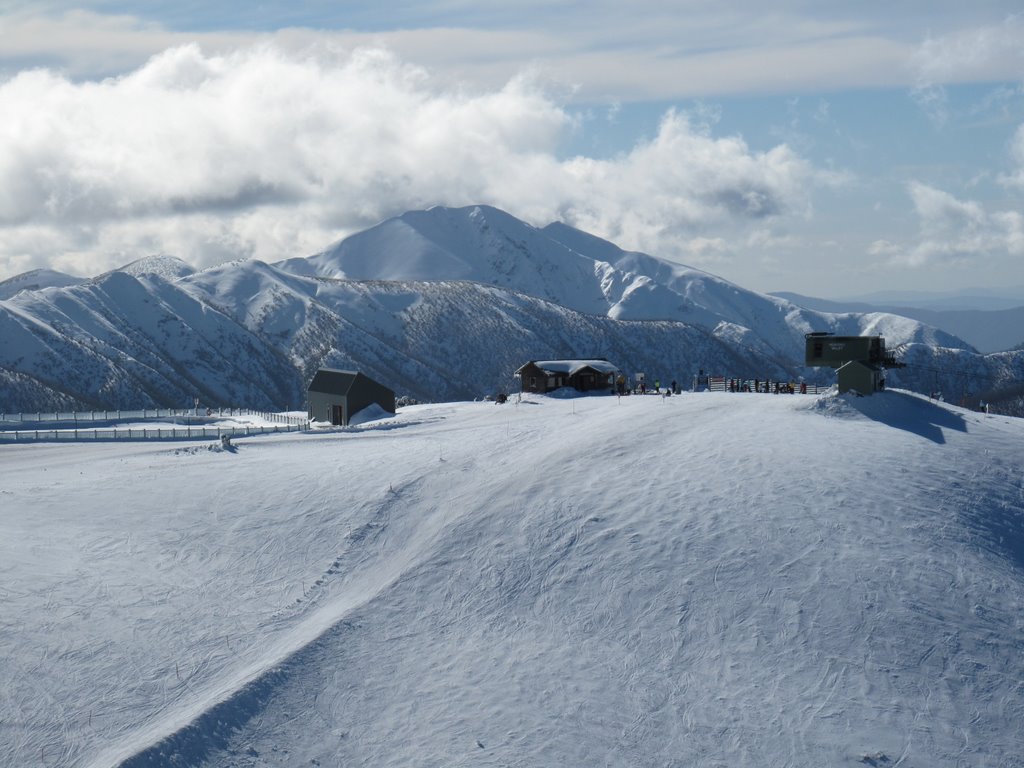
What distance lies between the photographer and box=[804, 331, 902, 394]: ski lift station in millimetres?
48281

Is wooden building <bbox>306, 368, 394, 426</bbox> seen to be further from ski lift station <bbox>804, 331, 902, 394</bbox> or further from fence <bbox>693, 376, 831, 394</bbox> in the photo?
ski lift station <bbox>804, 331, 902, 394</bbox>

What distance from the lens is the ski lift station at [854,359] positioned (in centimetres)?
4828

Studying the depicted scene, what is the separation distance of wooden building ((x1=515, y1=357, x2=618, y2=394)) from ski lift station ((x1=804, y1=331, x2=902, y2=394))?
28.1 meters

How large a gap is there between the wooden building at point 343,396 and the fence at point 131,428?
2032mm

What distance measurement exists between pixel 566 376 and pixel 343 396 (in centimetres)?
1918

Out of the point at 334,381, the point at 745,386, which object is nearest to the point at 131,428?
the point at 334,381

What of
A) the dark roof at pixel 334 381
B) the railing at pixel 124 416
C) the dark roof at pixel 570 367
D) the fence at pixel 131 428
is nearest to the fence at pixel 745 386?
the dark roof at pixel 570 367

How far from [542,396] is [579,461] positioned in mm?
34186

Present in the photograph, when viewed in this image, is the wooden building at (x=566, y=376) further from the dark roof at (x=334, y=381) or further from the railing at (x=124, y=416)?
the railing at (x=124, y=416)

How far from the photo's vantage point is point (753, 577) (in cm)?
3055

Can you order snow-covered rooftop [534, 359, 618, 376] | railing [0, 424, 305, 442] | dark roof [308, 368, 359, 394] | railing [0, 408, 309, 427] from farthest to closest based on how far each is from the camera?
railing [0, 408, 309, 427]
snow-covered rooftop [534, 359, 618, 376]
dark roof [308, 368, 359, 394]
railing [0, 424, 305, 442]

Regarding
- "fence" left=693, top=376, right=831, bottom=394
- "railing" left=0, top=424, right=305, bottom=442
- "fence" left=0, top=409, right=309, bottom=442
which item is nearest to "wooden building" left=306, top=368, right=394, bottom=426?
"fence" left=0, top=409, right=309, bottom=442

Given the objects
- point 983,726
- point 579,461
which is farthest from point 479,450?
point 983,726

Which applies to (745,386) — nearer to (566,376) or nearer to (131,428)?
(566,376)
